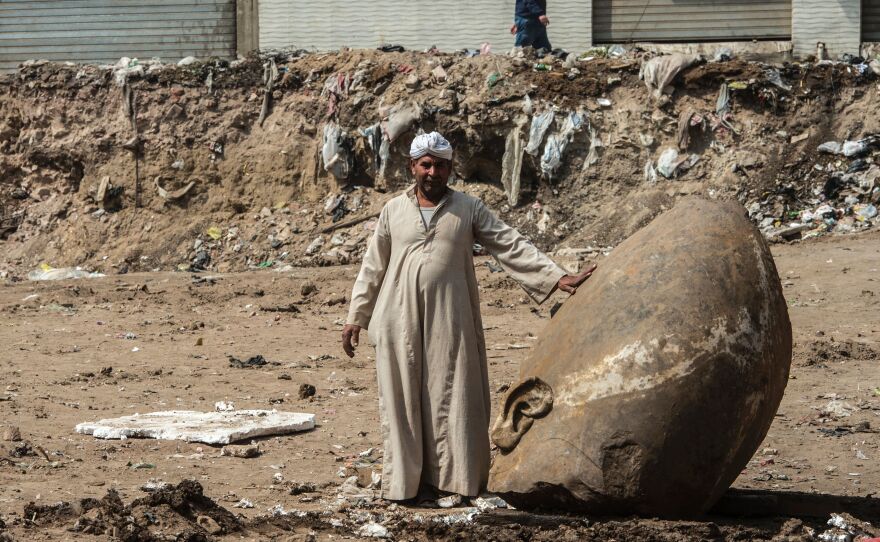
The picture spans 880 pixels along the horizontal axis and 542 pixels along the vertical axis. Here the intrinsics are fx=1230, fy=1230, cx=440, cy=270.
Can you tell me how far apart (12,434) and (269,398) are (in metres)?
2.06

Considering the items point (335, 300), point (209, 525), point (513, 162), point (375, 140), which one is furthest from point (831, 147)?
point (209, 525)

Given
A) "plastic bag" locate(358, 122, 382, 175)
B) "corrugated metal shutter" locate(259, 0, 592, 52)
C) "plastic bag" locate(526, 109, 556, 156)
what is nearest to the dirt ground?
"plastic bag" locate(358, 122, 382, 175)

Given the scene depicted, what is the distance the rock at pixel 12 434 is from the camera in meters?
6.77

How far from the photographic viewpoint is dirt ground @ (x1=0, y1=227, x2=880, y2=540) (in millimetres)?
5027

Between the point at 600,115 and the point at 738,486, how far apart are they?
9891 millimetres

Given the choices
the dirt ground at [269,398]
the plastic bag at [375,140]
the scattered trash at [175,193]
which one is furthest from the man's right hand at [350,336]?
the scattered trash at [175,193]

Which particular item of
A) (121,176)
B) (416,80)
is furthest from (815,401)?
(121,176)

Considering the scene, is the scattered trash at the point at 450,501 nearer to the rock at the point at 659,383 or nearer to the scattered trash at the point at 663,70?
the rock at the point at 659,383

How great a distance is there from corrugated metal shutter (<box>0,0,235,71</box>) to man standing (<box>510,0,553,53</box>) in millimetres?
4422

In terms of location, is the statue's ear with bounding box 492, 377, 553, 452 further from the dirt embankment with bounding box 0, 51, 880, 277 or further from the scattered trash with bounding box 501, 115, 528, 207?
the scattered trash with bounding box 501, 115, 528, 207

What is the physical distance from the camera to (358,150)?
1600cm

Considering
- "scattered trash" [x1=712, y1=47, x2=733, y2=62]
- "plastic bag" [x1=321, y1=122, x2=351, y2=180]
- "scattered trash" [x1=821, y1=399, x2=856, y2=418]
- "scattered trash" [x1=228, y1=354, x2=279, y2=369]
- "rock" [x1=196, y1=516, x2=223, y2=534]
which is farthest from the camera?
"plastic bag" [x1=321, y1=122, x2=351, y2=180]

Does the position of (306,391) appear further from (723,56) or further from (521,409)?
(723,56)

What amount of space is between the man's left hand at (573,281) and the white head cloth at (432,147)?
767mm
